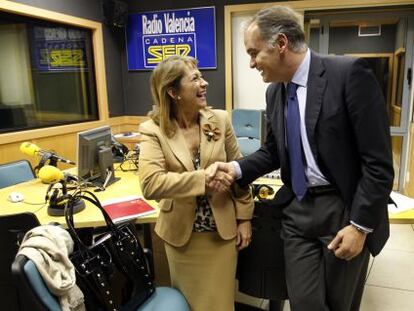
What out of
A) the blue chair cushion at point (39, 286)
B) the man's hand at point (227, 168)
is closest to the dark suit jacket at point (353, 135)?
the man's hand at point (227, 168)

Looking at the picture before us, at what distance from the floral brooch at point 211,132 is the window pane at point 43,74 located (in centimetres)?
293

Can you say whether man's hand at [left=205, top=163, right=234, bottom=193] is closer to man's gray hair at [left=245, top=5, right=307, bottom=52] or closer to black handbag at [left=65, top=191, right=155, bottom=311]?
black handbag at [left=65, top=191, right=155, bottom=311]

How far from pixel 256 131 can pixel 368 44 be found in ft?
6.00

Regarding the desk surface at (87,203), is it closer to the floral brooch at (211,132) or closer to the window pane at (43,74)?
the floral brooch at (211,132)

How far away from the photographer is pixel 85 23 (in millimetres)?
4730

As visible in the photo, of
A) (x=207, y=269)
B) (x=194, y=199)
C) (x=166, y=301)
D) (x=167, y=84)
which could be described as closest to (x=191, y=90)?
(x=167, y=84)

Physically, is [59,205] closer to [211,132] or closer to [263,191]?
[211,132]

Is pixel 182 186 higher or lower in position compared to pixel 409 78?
lower

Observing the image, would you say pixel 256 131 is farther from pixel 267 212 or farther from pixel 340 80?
pixel 340 80

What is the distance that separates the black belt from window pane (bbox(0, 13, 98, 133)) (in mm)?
3471

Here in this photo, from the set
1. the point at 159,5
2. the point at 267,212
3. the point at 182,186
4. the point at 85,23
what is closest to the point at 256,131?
the point at 159,5

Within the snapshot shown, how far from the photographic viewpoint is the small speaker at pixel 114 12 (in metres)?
4.94

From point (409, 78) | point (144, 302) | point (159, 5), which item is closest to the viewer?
point (144, 302)

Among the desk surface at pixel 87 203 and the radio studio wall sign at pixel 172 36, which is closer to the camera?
the desk surface at pixel 87 203
